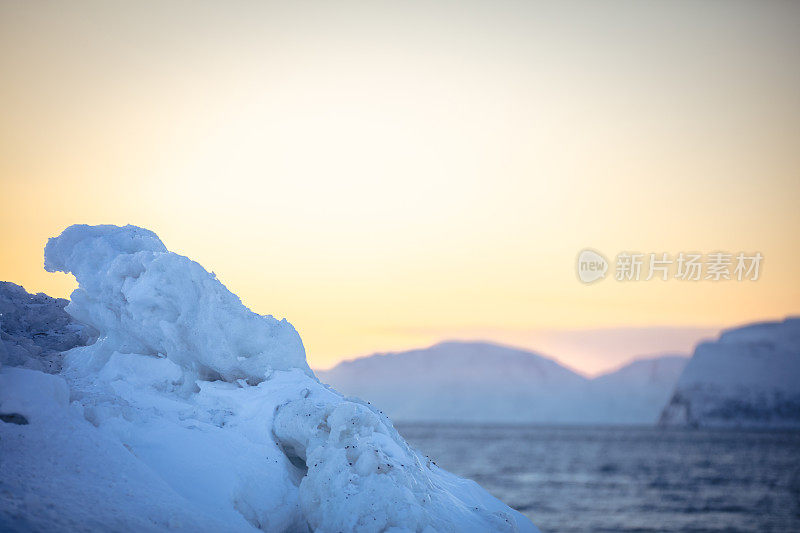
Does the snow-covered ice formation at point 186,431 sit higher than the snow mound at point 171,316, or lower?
lower

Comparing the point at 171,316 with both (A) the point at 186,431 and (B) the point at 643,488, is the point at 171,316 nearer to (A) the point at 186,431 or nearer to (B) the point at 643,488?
(A) the point at 186,431

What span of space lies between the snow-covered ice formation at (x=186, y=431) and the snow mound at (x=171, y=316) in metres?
Answer: 0.03

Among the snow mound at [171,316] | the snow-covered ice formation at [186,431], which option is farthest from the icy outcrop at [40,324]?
the snow mound at [171,316]

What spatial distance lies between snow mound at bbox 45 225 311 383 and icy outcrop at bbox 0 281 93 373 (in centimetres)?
90

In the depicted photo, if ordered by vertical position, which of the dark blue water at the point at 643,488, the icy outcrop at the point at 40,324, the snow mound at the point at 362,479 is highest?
the icy outcrop at the point at 40,324

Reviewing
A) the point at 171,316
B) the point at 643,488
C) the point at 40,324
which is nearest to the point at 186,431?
the point at 171,316

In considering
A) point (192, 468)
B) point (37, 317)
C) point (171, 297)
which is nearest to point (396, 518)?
point (192, 468)

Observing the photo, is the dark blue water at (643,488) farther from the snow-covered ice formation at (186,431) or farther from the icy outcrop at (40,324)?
the icy outcrop at (40,324)

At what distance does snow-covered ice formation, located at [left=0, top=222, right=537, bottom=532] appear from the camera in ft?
28.1

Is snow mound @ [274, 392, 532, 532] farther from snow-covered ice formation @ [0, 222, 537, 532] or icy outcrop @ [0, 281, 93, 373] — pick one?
icy outcrop @ [0, 281, 93, 373]

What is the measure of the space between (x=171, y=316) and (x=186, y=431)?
284cm

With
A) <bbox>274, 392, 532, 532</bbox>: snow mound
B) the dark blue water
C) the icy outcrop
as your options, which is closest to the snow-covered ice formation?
<bbox>274, 392, 532, 532</bbox>: snow mound

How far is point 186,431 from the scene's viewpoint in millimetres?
10211

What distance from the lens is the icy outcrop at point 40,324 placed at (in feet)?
42.2
